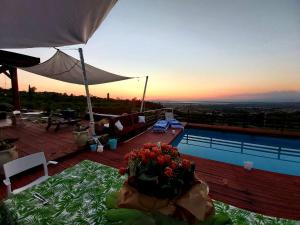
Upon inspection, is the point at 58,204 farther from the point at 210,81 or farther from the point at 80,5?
the point at 210,81

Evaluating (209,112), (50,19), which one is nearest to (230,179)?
(50,19)

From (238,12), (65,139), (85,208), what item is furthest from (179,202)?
(238,12)

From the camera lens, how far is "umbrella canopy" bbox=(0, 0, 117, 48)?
1440 millimetres

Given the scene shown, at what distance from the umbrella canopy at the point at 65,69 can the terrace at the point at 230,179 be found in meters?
2.10

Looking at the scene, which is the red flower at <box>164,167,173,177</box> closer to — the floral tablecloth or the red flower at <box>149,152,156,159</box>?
the red flower at <box>149,152,156,159</box>

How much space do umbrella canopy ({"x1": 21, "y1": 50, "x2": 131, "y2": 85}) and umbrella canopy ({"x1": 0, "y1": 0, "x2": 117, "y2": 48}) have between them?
8.19 feet

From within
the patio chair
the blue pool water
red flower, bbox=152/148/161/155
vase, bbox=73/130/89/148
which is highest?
red flower, bbox=152/148/161/155

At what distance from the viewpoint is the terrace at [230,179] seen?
2445mm

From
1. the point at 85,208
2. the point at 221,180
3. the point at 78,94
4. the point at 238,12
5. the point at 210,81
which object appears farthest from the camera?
the point at 78,94

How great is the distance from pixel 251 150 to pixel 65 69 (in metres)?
6.60

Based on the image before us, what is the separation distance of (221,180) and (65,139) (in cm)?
435

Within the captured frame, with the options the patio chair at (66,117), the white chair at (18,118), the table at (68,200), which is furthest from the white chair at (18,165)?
the white chair at (18,118)

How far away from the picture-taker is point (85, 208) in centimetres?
108

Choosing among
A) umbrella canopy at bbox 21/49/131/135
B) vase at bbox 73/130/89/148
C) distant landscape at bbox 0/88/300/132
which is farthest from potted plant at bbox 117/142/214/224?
distant landscape at bbox 0/88/300/132
